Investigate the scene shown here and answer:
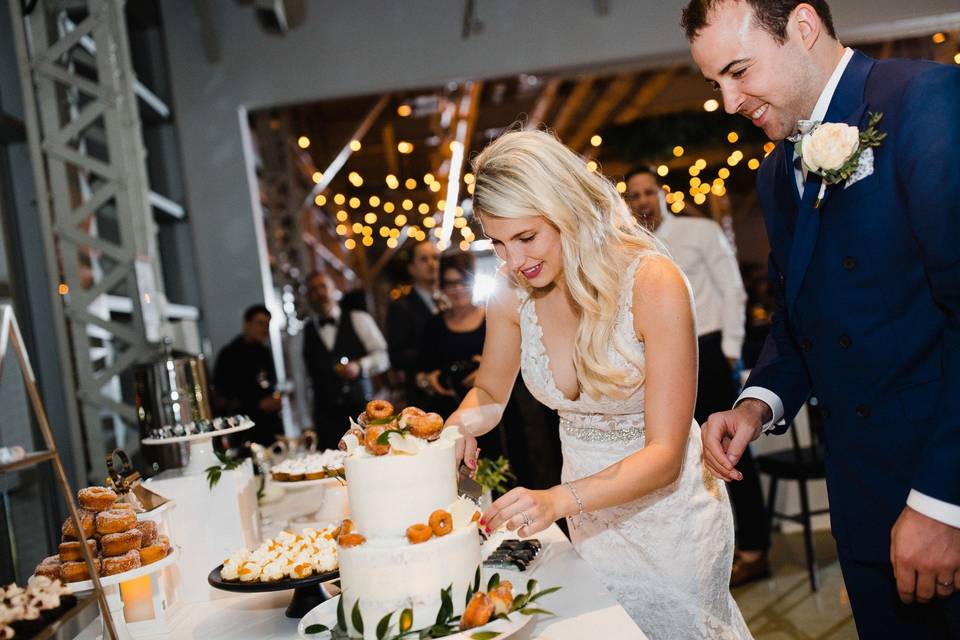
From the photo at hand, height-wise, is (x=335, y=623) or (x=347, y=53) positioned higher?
(x=347, y=53)

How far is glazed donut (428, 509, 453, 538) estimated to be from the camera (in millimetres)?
1445

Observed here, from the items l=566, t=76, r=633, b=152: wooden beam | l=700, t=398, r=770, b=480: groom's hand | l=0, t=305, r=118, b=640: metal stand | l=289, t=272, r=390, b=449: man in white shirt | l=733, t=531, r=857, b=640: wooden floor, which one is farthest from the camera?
l=566, t=76, r=633, b=152: wooden beam

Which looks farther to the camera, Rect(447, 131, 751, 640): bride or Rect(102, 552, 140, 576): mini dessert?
Rect(447, 131, 751, 640): bride

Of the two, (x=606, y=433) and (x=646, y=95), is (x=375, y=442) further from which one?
(x=646, y=95)

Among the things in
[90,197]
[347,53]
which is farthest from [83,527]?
[347,53]

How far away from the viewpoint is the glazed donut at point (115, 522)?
1.66 meters

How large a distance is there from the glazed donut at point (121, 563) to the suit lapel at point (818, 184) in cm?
137

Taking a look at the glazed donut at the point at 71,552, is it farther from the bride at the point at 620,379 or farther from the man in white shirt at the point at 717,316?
the man in white shirt at the point at 717,316

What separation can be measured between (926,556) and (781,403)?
0.54m

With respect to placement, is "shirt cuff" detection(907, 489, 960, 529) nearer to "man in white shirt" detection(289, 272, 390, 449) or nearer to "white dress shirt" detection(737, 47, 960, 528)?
"white dress shirt" detection(737, 47, 960, 528)

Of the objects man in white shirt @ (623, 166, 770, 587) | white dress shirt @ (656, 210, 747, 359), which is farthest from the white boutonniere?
white dress shirt @ (656, 210, 747, 359)

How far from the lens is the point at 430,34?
7.05 m

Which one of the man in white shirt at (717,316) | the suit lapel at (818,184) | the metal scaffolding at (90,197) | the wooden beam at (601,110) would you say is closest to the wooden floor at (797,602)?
the man in white shirt at (717,316)

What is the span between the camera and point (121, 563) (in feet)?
5.38
